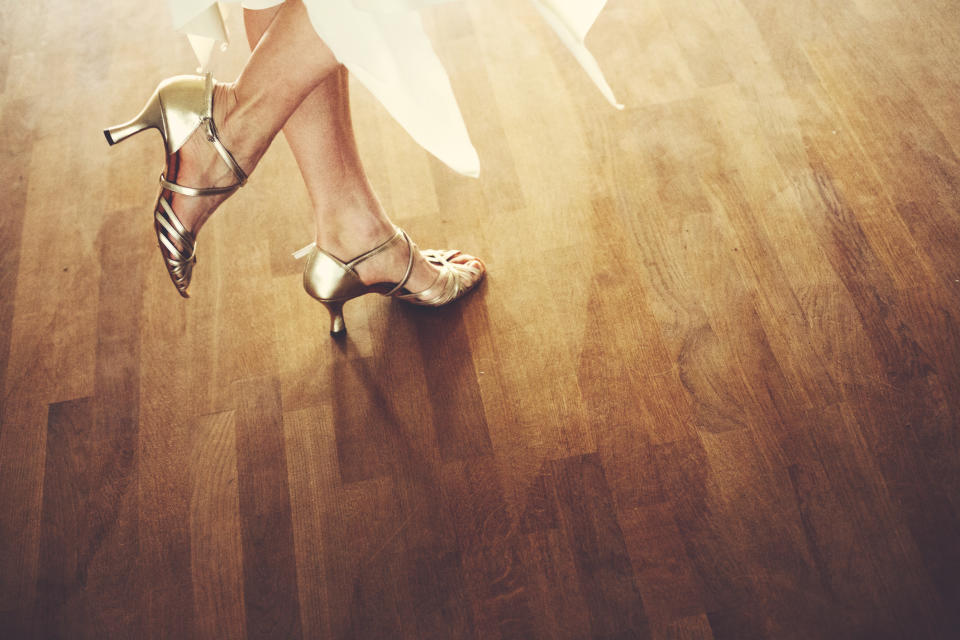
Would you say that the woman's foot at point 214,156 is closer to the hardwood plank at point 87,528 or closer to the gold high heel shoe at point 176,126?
the gold high heel shoe at point 176,126

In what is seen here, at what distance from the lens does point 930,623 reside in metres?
0.79

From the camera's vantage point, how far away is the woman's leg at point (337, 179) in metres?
0.80

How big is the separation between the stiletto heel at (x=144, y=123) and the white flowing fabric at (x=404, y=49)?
0.09 m

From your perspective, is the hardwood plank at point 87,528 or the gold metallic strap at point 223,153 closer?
the gold metallic strap at point 223,153

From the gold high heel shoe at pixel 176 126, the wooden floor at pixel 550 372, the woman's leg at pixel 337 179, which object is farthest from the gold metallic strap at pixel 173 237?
the wooden floor at pixel 550 372

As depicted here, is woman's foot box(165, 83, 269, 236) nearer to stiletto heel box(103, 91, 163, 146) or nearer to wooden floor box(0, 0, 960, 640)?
stiletto heel box(103, 91, 163, 146)

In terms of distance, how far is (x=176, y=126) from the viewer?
73 cm

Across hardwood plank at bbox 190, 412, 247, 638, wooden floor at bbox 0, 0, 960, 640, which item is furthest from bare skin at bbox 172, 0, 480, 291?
hardwood plank at bbox 190, 412, 247, 638

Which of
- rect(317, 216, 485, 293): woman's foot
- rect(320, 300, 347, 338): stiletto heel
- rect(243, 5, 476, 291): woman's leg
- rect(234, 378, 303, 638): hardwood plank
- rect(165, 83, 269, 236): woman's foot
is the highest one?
rect(165, 83, 269, 236): woman's foot

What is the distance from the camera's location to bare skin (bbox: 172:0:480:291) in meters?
0.70

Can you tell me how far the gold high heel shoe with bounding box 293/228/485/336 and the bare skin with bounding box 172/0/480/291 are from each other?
12mm

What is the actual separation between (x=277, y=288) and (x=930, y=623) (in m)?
0.97

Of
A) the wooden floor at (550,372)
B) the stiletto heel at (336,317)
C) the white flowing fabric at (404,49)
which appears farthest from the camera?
the stiletto heel at (336,317)

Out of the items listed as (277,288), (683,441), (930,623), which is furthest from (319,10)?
(930,623)
